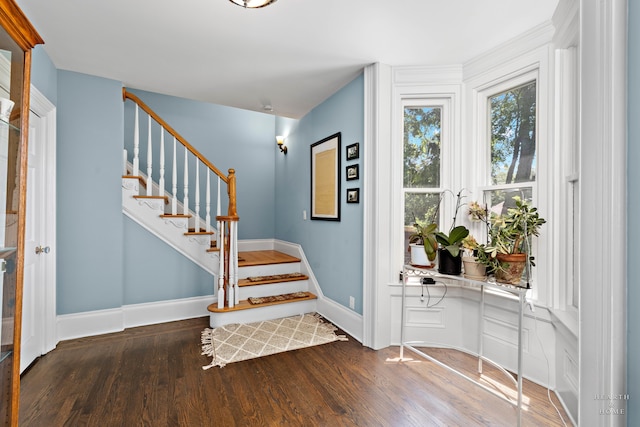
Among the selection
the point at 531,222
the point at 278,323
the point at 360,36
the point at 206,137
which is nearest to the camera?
the point at 531,222

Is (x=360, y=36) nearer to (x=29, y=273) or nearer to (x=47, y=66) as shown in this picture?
(x=47, y=66)

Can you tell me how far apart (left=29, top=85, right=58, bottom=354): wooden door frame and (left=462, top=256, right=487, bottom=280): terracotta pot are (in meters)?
3.34

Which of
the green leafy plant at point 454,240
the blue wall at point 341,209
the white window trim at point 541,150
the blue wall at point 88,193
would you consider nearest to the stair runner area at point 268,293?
the blue wall at point 341,209

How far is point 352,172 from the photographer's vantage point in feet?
9.41

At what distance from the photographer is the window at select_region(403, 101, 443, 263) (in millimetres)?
2629

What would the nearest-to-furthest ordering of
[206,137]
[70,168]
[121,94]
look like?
[70,168]
[121,94]
[206,137]

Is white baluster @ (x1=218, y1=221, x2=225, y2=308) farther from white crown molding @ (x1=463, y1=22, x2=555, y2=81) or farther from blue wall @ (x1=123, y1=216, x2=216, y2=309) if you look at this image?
white crown molding @ (x1=463, y1=22, x2=555, y2=81)

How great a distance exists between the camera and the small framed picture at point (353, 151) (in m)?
2.78

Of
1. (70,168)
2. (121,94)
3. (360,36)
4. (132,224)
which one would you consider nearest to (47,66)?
(121,94)

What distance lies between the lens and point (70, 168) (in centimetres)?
264

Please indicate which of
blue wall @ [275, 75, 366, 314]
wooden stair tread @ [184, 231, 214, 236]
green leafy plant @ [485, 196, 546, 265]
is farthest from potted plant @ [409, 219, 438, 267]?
wooden stair tread @ [184, 231, 214, 236]

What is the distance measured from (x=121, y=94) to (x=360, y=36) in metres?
2.36

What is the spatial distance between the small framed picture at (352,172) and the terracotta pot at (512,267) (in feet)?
4.61

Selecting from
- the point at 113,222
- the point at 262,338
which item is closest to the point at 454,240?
the point at 262,338
